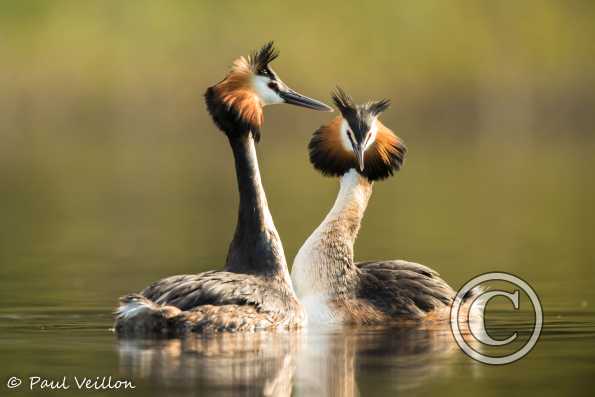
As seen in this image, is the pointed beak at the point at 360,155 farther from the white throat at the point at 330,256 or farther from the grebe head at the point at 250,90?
the grebe head at the point at 250,90

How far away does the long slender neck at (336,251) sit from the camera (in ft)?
49.9

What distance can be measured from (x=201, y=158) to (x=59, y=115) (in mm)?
34568

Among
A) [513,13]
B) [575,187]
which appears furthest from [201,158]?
[513,13]

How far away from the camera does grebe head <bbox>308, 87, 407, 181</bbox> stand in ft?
51.3

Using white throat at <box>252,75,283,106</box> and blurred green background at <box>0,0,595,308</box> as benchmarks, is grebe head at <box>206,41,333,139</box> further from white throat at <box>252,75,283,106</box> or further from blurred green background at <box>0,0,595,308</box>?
blurred green background at <box>0,0,595,308</box>

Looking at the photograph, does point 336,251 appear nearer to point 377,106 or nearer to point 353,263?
→ point 353,263

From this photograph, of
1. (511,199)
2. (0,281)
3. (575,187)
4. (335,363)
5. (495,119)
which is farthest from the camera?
(495,119)

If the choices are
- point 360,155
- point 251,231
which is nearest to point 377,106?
point 360,155

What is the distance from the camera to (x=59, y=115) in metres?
79.6

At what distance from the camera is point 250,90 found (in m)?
14.8

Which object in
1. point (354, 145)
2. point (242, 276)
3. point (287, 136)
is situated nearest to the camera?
point (242, 276)

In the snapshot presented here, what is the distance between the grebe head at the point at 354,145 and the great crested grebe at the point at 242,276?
70cm

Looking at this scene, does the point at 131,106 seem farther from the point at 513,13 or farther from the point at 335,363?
the point at 335,363

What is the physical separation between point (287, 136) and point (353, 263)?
49.7m
